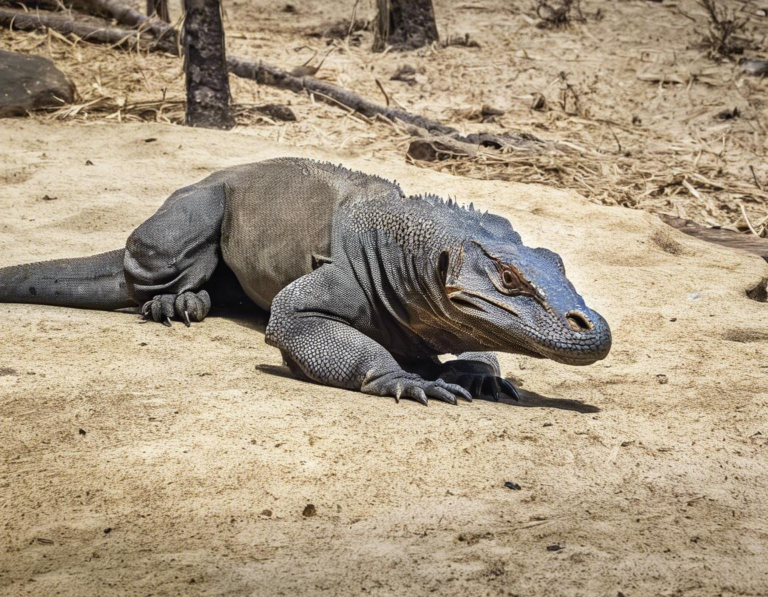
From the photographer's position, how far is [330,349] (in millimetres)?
4582

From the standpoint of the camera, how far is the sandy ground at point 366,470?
2.80 m

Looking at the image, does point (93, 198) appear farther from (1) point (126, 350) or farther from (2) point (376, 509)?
(2) point (376, 509)

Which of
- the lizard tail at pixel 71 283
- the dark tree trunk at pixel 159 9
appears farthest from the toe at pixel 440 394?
the dark tree trunk at pixel 159 9

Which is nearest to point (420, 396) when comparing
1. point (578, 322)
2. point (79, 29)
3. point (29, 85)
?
point (578, 322)

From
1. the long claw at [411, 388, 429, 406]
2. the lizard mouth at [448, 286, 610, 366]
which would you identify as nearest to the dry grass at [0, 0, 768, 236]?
the lizard mouth at [448, 286, 610, 366]

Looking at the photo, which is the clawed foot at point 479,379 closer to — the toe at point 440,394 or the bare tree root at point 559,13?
the toe at point 440,394

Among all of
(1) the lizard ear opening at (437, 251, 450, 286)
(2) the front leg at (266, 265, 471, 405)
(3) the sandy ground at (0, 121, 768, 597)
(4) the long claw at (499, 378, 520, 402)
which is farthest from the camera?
(4) the long claw at (499, 378, 520, 402)

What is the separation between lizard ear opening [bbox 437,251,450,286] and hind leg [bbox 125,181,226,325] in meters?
1.71

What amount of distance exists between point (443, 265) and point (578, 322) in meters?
0.73

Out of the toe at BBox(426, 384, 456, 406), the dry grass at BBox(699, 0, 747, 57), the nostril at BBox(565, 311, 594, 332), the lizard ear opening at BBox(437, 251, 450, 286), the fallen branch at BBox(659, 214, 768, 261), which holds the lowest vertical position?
the fallen branch at BBox(659, 214, 768, 261)

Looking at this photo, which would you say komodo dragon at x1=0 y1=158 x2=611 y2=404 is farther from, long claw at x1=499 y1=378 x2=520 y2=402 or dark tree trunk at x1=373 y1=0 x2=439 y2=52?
dark tree trunk at x1=373 y1=0 x2=439 y2=52

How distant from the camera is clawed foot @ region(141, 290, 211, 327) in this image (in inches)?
217

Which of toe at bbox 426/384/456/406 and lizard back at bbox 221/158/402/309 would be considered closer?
toe at bbox 426/384/456/406

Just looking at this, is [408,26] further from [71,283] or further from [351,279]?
[351,279]
